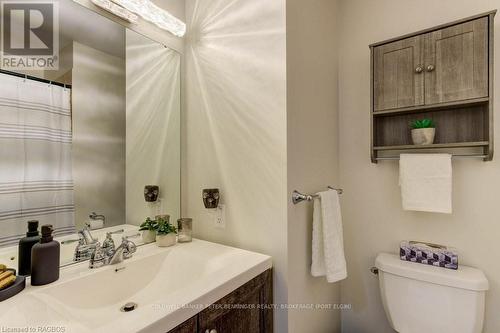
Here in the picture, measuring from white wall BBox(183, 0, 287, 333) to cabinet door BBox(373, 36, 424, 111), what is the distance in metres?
0.64

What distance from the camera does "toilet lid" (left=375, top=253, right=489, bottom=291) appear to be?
1.12m

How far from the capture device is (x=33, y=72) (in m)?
0.90

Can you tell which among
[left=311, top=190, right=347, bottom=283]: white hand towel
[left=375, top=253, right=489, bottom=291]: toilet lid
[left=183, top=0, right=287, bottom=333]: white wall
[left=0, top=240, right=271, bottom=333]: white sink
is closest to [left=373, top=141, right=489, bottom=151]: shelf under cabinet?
[left=311, top=190, right=347, bottom=283]: white hand towel

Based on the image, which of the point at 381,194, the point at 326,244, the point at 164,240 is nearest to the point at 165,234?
the point at 164,240

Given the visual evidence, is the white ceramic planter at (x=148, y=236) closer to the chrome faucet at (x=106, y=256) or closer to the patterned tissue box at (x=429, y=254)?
the chrome faucet at (x=106, y=256)

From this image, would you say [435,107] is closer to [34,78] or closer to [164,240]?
[164,240]

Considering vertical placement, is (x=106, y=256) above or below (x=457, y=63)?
below

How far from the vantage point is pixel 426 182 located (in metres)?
1.25

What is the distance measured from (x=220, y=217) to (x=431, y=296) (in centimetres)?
109

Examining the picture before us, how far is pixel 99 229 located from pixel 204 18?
119cm

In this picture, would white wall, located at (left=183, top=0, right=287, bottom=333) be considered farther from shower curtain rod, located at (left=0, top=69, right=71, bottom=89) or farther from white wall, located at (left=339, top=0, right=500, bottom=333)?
white wall, located at (left=339, top=0, right=500, bottom=333)

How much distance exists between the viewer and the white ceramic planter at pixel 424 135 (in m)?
1.27

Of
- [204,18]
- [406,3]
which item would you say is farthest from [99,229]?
[406,3]

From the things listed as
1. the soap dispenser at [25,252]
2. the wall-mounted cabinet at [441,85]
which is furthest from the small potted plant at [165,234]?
the wall-mounted cabinet at [441,85]
